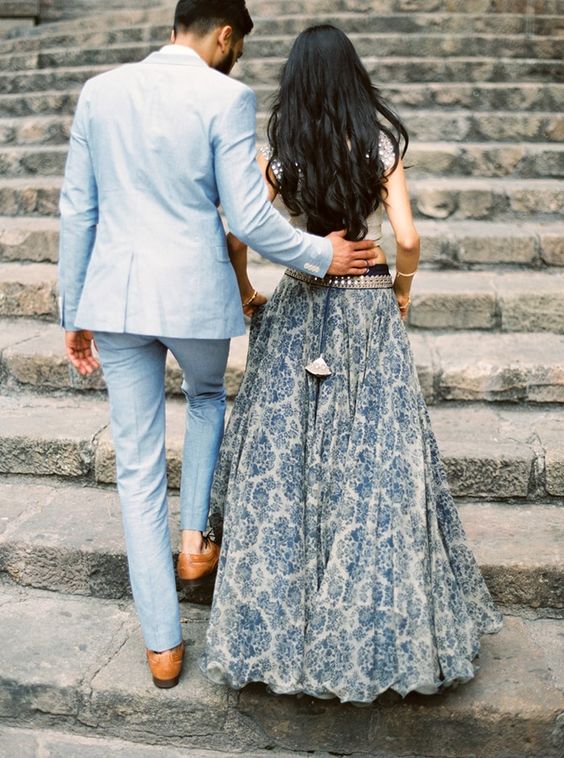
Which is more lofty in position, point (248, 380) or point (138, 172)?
point (138, 172)

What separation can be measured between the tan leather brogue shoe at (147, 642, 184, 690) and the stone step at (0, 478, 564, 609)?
493mm

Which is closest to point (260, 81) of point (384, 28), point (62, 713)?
point (384, 28)

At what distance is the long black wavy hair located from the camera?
Answer: 88.6 inches

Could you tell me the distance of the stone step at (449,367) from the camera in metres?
3.70

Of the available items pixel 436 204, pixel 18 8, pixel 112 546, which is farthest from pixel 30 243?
pixel 18 8

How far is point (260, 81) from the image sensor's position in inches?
238

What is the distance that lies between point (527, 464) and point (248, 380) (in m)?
1.21

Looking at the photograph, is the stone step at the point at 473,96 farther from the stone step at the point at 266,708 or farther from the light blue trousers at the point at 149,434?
the stone step at the point at 266,708

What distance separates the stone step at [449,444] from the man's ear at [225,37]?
1.53 m

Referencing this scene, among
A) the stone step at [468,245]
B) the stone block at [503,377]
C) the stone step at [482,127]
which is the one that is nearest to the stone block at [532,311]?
the stone block at [503,377]

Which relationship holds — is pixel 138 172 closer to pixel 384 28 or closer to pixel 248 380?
pixel 248 380

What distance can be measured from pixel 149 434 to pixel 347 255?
0.69 metres

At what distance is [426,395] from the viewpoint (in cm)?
374

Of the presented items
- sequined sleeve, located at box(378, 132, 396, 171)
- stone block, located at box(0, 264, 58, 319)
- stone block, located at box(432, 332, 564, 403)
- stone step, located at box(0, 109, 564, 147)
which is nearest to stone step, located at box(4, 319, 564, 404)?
stone block, located at box(432, 332, 564, 403)
